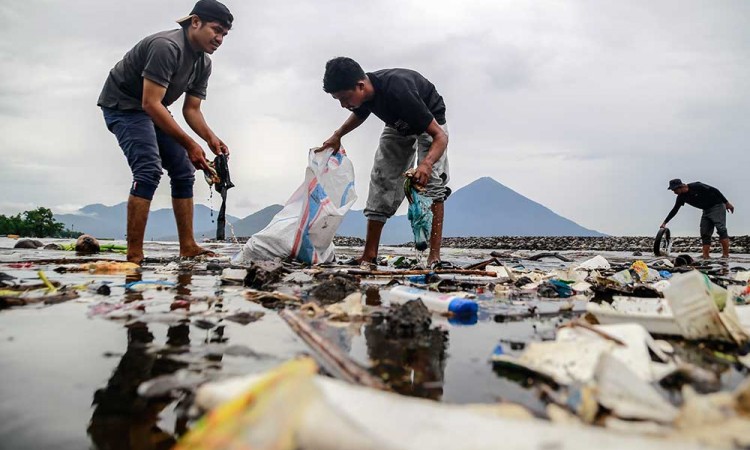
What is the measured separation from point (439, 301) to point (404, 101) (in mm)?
2779

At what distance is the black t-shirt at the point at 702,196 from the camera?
1132cm

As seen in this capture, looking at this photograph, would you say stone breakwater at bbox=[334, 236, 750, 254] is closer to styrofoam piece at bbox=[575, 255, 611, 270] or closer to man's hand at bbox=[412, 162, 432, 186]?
styrofoam piece at bbox=[575, 255, 611, 270]

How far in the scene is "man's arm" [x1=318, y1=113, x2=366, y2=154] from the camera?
512cm

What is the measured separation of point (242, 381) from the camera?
0.76 m

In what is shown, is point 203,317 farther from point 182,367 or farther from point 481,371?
point 481,371

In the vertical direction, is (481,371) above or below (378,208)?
below

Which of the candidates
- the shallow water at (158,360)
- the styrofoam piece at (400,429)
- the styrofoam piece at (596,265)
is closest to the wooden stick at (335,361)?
the shallow water at (158,360)

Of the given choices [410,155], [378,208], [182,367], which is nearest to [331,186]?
[378,208]

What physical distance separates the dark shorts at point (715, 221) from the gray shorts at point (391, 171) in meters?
9.28

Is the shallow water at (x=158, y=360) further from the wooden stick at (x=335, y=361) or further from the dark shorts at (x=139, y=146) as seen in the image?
the dark shorts at (x=139, y=146)

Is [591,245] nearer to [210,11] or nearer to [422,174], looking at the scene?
[422,174]

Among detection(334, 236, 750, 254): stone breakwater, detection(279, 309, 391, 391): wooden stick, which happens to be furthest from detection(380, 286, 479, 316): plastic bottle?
detection(334, 236, 750, 254): stone breakwater

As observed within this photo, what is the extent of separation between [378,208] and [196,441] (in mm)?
4844

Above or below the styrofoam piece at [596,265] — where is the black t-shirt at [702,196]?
above
